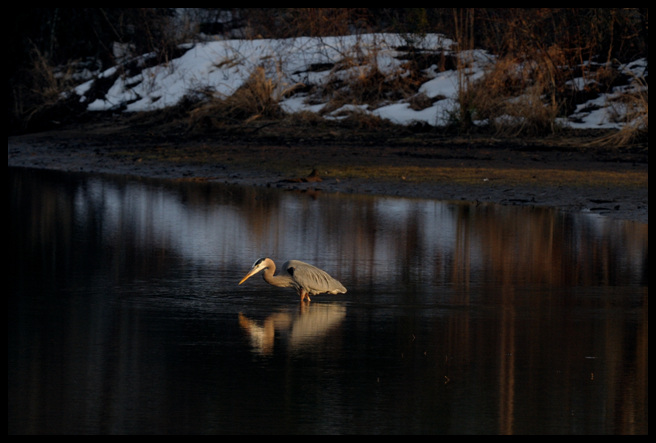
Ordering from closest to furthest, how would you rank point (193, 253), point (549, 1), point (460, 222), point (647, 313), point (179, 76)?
point (647, 313) < point (193, 253) < point (549, 1) < point (460, 222) < point (179, 76)

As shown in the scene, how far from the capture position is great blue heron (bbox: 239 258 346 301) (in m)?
8.42

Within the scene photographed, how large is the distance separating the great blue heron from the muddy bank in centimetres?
629

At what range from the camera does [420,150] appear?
75.4 ft

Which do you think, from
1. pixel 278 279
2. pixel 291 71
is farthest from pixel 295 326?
pixel 291 71

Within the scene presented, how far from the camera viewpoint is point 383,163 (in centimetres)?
2070

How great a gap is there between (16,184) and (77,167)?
13.1 ft

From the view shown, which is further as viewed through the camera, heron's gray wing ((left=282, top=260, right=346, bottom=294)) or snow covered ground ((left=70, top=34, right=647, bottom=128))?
snow covered ground ((left=70, top=34, right=647, bottom=128))

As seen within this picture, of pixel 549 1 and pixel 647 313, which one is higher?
pixel 549 1

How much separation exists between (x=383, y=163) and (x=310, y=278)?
40.8ft

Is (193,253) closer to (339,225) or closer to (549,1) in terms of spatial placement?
(339,225)

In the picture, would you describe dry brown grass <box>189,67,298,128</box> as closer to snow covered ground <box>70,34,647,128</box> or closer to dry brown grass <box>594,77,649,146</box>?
snow covered ground <box>70,34,647,128</box>

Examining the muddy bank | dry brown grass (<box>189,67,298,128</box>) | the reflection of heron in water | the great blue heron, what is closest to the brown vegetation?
dry brown grass (<box>189,67,298,128</box>)

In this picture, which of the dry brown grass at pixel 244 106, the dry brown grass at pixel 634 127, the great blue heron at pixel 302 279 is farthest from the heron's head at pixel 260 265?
the dry brown grass at pixel 244 106

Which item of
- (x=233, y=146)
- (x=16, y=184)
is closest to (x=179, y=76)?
(x=233, y=146)
